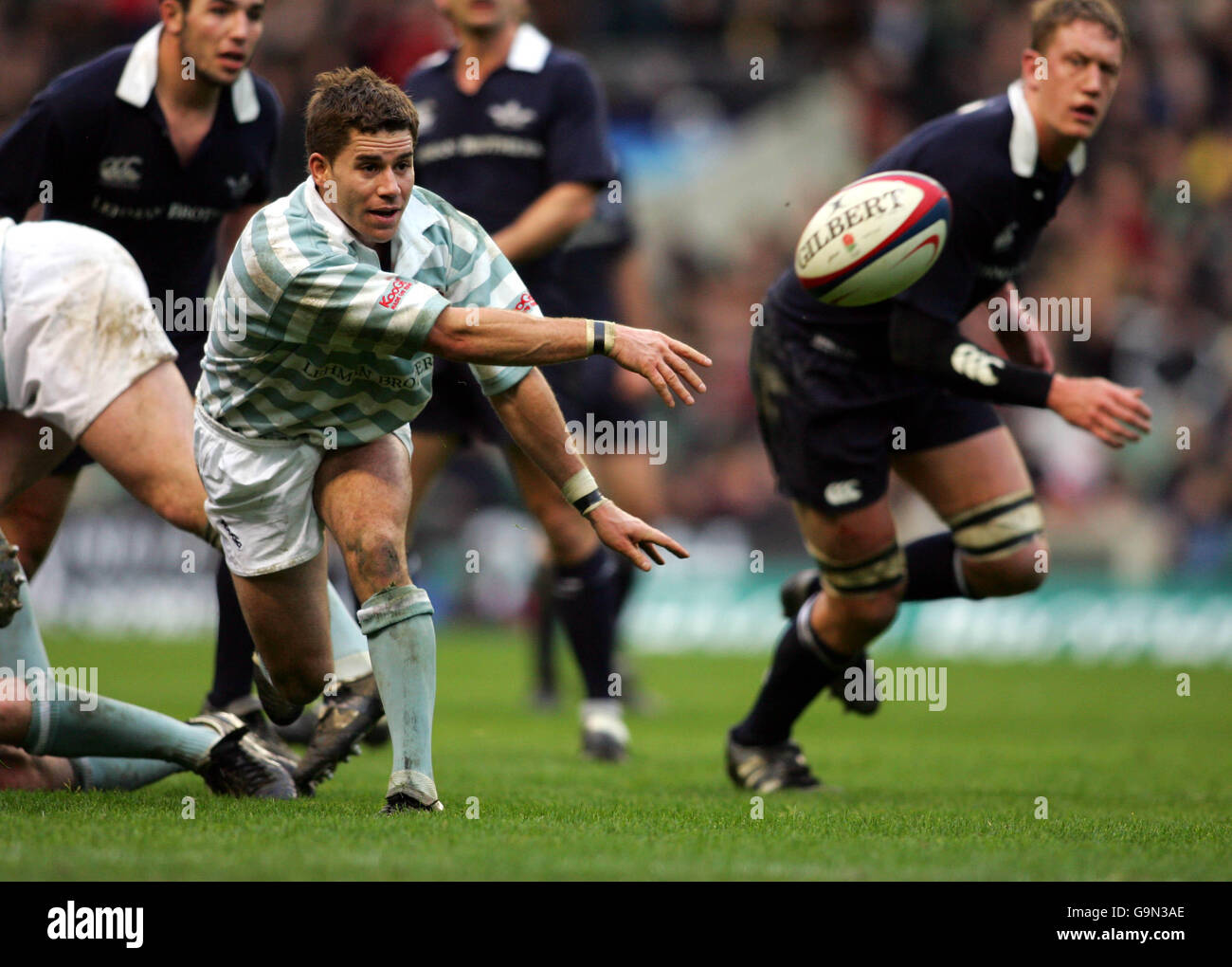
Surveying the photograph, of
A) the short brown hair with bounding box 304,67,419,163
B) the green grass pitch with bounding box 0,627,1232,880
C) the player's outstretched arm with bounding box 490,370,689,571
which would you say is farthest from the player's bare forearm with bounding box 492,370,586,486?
the green grass pitch with bounding box 0,627,1232,880

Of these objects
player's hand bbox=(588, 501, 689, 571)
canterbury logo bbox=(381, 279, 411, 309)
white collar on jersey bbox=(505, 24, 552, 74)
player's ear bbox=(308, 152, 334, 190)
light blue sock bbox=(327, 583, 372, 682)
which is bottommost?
light blue sock bbox=(327, 583, 372, 682)

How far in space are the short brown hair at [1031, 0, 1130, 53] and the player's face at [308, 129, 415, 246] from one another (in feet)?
8.54

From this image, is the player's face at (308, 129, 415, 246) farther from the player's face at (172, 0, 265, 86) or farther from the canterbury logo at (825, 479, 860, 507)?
the canterbury logo at (825, 479, 860, 507)

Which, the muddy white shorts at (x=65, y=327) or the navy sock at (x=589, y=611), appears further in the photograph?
the navy sock at (x=589, y=611)

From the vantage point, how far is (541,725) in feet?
27.4

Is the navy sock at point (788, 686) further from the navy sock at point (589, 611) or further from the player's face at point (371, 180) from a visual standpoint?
the player's face at point (371, 180)

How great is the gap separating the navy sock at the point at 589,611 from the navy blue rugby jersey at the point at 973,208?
1726mm

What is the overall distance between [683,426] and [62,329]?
442 inches

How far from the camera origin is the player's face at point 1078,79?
216 inches

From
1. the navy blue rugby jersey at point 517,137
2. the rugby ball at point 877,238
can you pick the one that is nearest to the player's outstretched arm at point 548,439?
the rugby ball at point 877,238

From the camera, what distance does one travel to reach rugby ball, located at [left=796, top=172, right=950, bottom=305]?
205 inches

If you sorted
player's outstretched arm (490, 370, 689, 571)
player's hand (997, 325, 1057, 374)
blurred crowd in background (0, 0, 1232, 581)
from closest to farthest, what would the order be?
1. player's outstretched arm (490, 370, 689, 571)
2. player's hand (997, 325, 1057, 374)
3. blurred crowd in background (0, 0, 1232, 581)

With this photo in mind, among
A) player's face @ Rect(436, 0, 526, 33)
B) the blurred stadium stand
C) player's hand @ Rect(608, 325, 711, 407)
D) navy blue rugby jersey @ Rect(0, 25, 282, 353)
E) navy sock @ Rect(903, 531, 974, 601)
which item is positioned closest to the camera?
player's hand @ Rect(608, 325, 711, 407)

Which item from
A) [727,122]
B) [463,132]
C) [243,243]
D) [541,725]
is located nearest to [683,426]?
[727,122]
